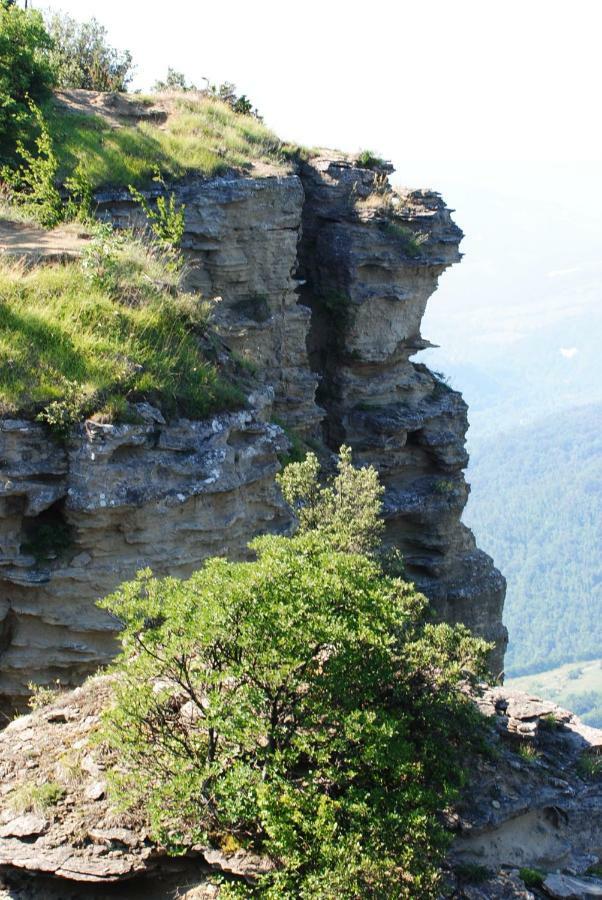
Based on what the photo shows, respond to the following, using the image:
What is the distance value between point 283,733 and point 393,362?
24.9m

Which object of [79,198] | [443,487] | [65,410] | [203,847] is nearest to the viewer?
[203,847]

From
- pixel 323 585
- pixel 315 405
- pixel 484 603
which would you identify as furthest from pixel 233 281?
pixel 323 585

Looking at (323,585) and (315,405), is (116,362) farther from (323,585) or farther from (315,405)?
(315,405)

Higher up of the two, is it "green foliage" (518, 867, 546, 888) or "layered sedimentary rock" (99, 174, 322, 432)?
"layered sedimentary rock" (99, 174, 322, 432)

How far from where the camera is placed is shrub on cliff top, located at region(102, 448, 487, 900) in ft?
35.8

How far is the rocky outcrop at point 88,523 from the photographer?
16.4 metres

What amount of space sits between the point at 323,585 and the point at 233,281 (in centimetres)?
1992

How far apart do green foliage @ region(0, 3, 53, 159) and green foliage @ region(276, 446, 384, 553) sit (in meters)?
11.7

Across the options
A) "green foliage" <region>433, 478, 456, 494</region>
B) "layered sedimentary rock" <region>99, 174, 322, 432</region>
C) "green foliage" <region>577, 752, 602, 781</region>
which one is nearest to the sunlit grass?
"green foliage" <region>577, 752, 602, 781</region>

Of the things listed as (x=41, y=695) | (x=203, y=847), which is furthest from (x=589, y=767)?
(x=41, y=695)

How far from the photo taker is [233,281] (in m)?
30.8

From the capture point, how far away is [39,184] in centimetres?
2469

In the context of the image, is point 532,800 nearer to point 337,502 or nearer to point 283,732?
point 283,732

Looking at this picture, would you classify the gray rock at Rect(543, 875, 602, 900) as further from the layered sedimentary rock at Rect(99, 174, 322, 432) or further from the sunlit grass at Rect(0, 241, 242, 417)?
the layered sedimentary rock at Rect(99, 174, 322, 432)
